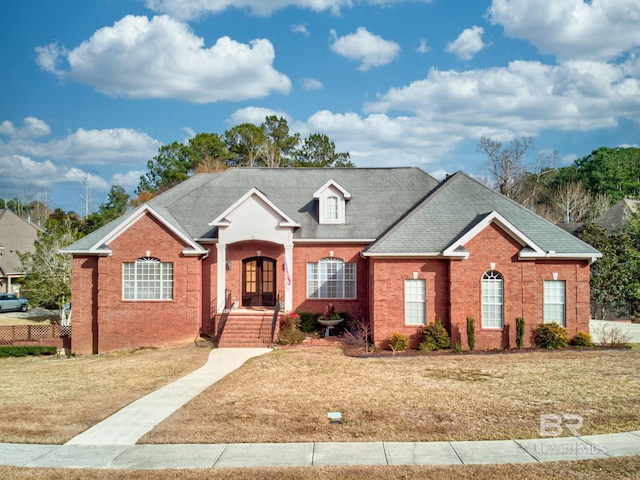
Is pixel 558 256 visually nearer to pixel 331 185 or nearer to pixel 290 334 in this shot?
pixel 331 185

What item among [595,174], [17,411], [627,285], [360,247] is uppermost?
[595,174]

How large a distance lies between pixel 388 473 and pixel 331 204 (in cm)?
1836

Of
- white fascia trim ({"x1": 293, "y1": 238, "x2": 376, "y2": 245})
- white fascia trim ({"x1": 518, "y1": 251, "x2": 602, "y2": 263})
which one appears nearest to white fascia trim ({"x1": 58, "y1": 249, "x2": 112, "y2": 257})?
white fascia trim ({"x1": 293, "y1": 238, "x2": 376, "y2": 245})

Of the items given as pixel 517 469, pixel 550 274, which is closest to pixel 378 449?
pixel 517 469

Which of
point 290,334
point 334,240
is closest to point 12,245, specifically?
point 334,240

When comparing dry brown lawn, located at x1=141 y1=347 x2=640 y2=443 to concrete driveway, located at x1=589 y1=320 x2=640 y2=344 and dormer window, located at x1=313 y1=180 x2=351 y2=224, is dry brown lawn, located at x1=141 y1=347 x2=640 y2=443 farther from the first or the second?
dormer window, located at x1=313 y1=180 x2=351 y2=224

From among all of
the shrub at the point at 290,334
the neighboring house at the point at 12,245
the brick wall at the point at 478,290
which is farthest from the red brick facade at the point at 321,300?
the neighboring house at the point at 12,245

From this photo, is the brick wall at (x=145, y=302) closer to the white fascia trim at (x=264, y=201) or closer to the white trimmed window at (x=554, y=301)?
the white fascia trim at (x=264, y=201)

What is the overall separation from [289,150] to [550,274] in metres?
48.7

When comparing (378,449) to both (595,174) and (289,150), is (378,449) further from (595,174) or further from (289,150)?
(595,174)

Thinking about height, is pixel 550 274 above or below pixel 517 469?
above

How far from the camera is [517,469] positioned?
9117 mm

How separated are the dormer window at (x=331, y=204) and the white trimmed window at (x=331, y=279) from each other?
2175mm

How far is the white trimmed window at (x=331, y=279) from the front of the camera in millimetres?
25344
